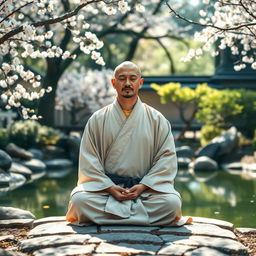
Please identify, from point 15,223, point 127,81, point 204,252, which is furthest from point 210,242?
point 15,223

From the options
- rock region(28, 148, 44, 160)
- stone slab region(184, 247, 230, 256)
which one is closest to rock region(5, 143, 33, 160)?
rock region(28, 148, 44, 160)

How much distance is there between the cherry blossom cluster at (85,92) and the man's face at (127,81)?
17.0m

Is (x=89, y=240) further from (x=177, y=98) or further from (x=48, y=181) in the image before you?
(x=177, y=98)

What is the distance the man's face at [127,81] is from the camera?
18.8 feet

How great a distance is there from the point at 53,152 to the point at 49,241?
42.6 ft

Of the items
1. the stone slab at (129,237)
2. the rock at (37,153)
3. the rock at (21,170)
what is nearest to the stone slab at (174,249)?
the stone slab at (129,237)

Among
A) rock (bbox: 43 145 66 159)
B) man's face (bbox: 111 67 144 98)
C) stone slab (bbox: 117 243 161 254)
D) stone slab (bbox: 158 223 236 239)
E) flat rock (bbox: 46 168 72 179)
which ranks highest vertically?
man's face (bbox: 111 67 144 98)

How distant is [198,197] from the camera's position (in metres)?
9.80

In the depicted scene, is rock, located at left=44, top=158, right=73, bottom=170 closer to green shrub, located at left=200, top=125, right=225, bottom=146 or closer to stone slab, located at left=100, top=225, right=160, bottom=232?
green shrub, located at left=200, top=125, right=225, bottom=146

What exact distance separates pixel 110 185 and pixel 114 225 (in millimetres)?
392

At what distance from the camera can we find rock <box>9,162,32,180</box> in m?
13.4

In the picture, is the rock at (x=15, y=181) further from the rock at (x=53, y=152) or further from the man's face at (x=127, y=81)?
the man's face at (x=127, y=81)

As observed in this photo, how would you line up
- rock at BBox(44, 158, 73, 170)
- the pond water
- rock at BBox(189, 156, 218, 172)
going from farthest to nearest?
rock at BBox(44, 158, 73, 170) < rock at BBox(189, 156, 218, 172) < the pond water

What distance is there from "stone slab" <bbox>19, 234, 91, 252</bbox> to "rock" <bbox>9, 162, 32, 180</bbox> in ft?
27.2
